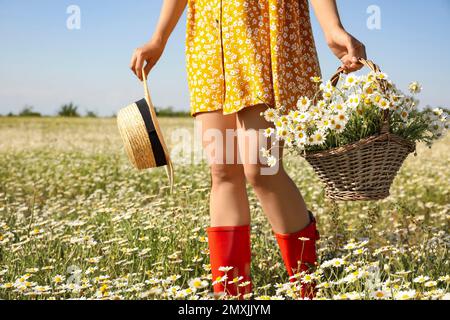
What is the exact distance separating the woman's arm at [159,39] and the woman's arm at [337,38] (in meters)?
0.70

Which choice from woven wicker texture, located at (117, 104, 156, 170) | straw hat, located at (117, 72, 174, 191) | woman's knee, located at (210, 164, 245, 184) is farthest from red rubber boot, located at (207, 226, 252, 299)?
woven wicker texture, located at (117, 104, 156, 170)

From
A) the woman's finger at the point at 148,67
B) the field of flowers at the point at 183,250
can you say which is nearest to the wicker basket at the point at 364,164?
the field of flowers at the point at 183,250

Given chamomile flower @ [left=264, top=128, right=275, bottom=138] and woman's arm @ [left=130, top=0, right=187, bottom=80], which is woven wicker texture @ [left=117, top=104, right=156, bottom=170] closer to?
woman's arm @ [left=130, top=0, right=187, bottom=80]

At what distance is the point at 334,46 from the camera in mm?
2590

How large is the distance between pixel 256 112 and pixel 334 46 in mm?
427

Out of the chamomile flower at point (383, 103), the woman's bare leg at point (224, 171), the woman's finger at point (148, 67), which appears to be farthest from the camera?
the woman's finger at point (148, 67)

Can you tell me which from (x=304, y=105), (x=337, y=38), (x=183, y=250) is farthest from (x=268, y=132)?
(x=183, y=250)

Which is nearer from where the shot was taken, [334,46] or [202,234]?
[334,46]

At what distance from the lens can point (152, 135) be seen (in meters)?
2.87

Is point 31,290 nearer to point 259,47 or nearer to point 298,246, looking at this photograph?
point 298,246

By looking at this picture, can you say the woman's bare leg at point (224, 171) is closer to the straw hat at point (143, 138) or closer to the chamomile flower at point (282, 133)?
the straw hat at point (143, 138)

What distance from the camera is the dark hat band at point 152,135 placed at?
2.86 meters

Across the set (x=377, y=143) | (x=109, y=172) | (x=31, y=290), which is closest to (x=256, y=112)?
(x=377, y=143)

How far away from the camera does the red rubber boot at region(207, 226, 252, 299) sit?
2.82 m
